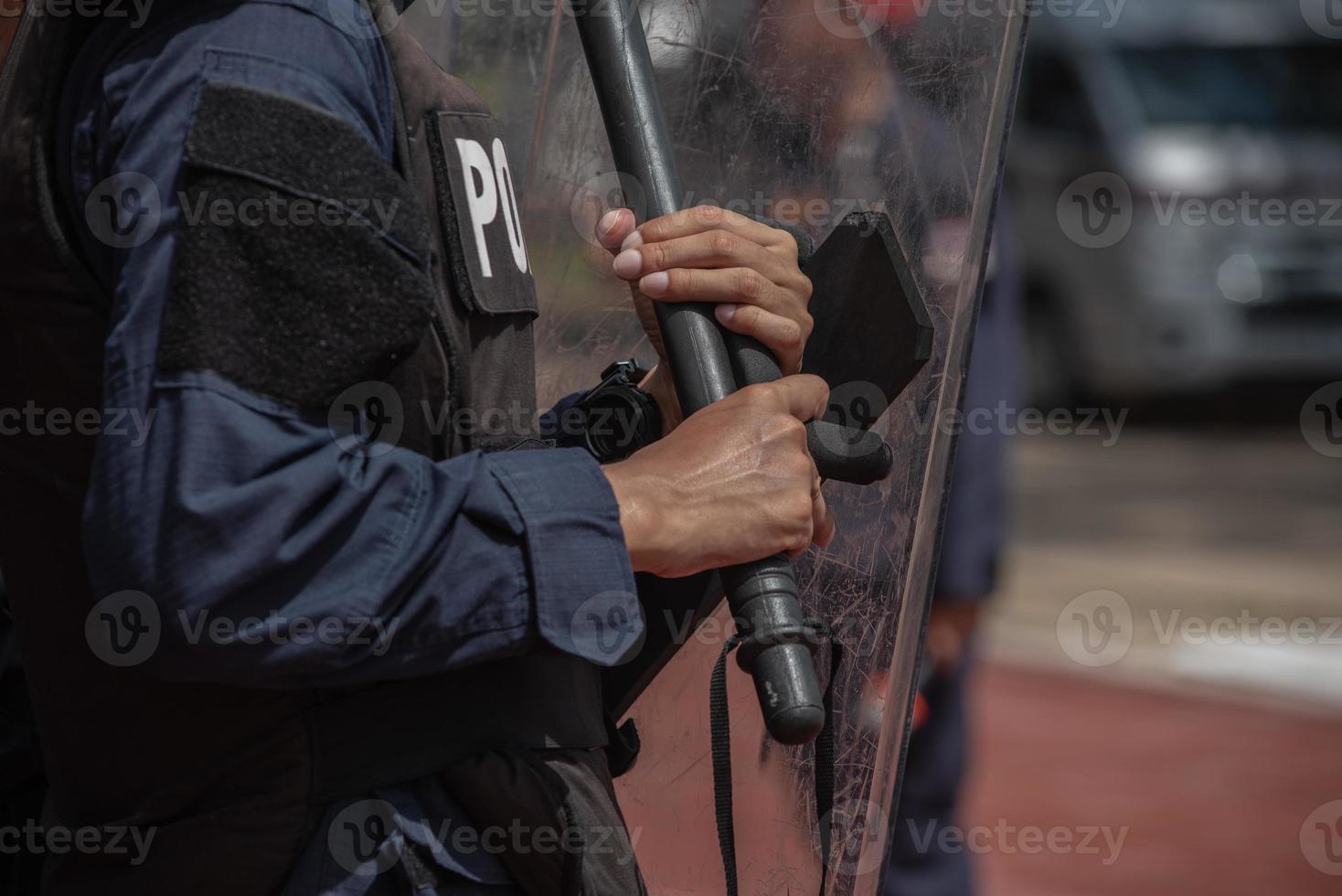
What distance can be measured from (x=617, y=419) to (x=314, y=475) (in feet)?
1.72

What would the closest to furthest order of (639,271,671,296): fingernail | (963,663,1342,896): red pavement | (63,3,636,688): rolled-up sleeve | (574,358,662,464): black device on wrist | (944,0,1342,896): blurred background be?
(63,3,636,688): rolled-up sleeve → (639,271,671,296): fingernail → (574,358,662,464): black device on wrist → (963,663,1342,896): red pavement → (944,0,1342,896): blurred background

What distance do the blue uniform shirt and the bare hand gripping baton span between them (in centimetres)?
13

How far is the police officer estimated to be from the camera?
1.09 m

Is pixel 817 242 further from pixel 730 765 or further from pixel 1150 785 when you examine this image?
pixel 1150 785

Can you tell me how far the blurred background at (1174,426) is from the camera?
17.7 ft

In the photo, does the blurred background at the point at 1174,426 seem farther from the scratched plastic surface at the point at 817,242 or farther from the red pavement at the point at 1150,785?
the scratched plastic surface at the point at 817,242

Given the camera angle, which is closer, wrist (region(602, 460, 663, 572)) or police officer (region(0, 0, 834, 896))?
police officer (region(0, 0, 834, 896))

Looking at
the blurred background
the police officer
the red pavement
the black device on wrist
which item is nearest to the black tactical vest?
the police officer

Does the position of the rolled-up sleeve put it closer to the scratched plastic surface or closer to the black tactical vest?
the black tactical vest

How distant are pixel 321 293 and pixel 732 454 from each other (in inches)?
14.4

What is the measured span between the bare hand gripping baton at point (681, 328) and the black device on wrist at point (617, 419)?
18 centimetres

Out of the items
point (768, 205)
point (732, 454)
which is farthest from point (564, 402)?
point (732, 454)

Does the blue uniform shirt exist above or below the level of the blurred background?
below

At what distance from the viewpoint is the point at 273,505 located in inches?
42.4
